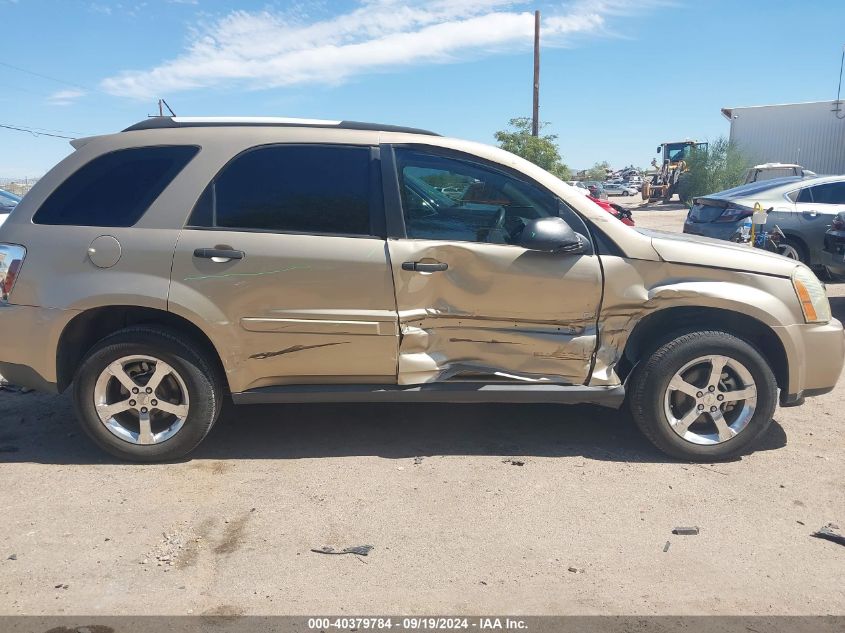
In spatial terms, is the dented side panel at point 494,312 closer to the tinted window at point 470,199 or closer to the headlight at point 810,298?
the tinted window at point 470,199

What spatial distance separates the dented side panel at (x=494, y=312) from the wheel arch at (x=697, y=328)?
300 mm

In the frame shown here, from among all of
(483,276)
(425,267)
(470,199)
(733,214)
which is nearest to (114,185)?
(425,267)

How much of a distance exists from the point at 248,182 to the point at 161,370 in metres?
1.17

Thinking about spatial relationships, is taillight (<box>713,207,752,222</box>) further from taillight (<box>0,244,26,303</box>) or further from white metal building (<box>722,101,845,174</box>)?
white metal building (<box>722,101,845,174</box>)

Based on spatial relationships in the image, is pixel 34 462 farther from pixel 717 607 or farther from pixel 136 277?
pixel 717 607

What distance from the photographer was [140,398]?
397cm

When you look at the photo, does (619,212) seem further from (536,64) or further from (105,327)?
(536,64)

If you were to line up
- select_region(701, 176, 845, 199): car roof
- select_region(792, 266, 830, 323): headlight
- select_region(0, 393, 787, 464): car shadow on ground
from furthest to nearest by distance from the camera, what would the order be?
select_region(701, 176, 845, 199): car roof < select_region(0, 393, 787, 464): car shadow on ground < select_region(792, 266, 830, 323): headlight

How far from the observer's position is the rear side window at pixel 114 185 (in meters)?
3.95

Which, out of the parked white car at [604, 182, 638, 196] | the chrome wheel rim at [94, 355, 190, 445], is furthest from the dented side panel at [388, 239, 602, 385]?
the parked white car at [604, 182, 638, 196]

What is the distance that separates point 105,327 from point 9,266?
1.97ft

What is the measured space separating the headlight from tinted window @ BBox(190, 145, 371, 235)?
2499mm

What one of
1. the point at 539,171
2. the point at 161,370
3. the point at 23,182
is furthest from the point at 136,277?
the point at 23,182

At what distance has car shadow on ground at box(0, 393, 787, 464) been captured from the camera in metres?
4.22
